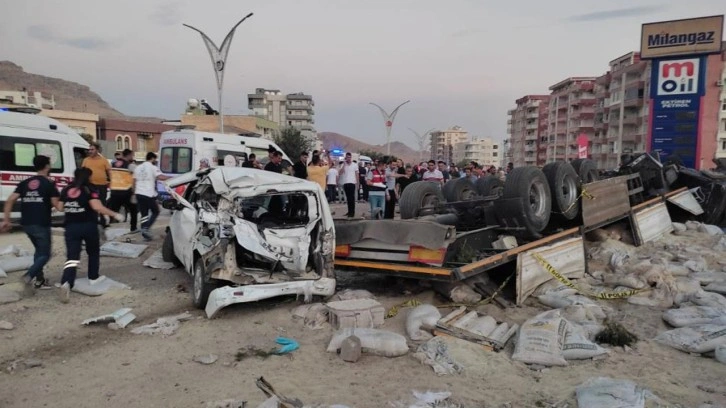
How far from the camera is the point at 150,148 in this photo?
178 feet

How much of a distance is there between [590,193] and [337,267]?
13.0ft

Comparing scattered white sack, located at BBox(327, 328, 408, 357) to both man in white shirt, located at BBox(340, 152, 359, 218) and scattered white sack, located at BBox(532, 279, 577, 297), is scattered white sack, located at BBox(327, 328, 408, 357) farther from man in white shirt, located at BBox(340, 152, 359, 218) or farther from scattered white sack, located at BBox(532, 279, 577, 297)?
man in white shirt, located at BBox(340, 152, 359, 218)

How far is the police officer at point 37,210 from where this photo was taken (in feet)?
20.9

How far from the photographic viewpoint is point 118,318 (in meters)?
5.56

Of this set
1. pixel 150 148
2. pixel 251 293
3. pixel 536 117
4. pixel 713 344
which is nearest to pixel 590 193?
pixel 713 344

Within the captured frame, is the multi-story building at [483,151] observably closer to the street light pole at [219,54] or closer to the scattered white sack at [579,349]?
the street light pole at [219,54]

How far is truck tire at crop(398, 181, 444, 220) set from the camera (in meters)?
8.09

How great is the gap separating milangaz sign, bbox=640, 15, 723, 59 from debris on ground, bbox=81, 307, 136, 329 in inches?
1105

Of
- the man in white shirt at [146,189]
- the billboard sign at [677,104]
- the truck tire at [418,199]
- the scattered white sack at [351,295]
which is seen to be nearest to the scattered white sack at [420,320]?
the scattered white sack at [351,295]

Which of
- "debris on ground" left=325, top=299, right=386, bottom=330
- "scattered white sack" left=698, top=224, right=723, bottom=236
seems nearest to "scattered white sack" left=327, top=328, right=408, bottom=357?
"debris on ground" left=325, top=299, right=386, bottom=330

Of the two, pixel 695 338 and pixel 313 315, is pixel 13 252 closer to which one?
pixel 313 315

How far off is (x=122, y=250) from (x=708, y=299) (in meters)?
8.20

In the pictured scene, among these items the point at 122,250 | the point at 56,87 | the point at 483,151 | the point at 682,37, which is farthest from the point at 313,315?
the point at 56,87

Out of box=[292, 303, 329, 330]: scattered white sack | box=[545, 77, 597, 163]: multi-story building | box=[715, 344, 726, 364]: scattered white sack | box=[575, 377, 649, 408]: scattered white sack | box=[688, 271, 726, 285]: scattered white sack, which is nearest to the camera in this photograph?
box=[575, 377, 649, 408]: scattered white sack
